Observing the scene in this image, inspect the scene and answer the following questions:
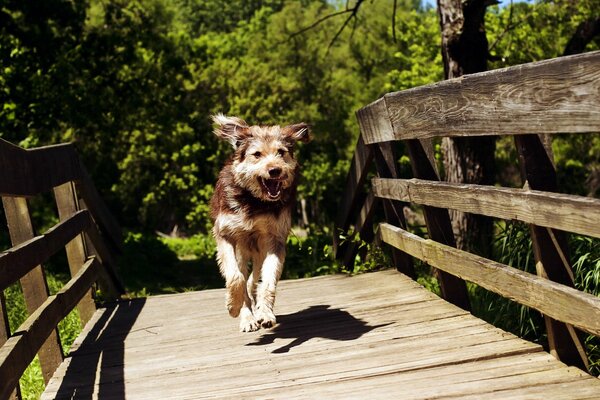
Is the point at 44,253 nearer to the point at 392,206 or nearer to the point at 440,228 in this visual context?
the point at 440,228

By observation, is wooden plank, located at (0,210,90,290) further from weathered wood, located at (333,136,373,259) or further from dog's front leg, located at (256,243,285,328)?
weathered wood, located at (333,136,373,259)

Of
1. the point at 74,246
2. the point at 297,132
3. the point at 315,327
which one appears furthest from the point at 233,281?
the point at 74,246

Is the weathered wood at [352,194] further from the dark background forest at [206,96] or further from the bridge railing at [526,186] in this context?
the bridge railing at [526,186]

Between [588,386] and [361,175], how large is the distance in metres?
4.34

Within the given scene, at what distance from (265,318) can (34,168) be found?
1.79m

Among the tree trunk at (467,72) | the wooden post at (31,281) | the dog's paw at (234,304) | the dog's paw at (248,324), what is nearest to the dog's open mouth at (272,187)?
the dog's paw at (234,304)

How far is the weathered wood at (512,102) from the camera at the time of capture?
3295 mm

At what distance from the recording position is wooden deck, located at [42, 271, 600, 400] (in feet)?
13.5

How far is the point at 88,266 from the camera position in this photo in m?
6.95

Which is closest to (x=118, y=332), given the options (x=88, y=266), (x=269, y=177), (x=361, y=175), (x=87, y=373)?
(x=88, y=266)

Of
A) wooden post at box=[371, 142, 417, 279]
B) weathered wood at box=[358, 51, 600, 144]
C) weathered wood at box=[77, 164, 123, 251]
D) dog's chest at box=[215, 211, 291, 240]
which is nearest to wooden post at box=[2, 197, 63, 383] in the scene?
dog's chest at box=[215, 211, 291, 240]

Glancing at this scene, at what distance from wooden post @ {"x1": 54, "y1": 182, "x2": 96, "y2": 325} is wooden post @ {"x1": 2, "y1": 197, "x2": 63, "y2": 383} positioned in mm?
1599

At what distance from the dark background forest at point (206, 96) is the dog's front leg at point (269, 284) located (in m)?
1.58

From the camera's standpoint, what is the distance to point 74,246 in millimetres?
7070
